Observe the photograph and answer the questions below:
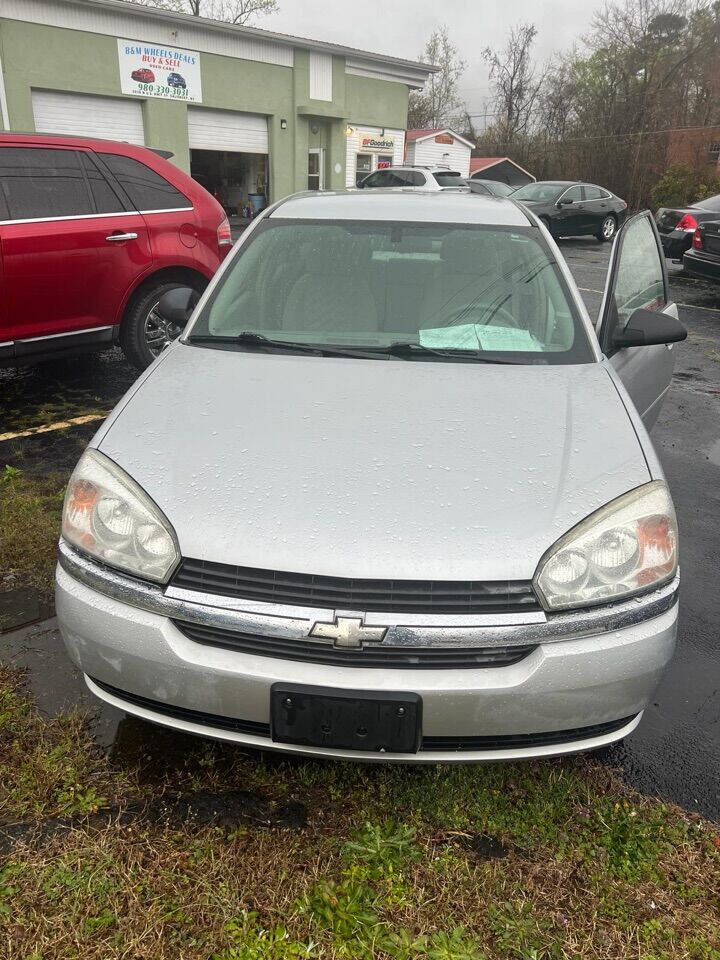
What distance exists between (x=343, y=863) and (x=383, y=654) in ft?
1.96

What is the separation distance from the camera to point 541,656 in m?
1.71

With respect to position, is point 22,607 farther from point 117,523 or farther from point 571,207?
point 571,207

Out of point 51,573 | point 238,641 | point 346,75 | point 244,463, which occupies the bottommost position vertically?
point 51,573

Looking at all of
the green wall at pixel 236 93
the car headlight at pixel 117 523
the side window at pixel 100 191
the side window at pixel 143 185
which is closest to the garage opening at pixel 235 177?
the green wall at pixel 236 93

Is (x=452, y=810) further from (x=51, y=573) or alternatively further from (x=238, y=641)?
(x=51, y=573)

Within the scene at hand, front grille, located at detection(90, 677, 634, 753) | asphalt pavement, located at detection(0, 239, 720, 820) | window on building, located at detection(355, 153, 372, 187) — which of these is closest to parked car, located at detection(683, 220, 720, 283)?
asphalt pavement, located at detection(0, 239, 720, 820)

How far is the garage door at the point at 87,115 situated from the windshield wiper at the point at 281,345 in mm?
16884

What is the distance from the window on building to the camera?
25138 mm

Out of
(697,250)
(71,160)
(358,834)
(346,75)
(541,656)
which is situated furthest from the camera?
(346,75)

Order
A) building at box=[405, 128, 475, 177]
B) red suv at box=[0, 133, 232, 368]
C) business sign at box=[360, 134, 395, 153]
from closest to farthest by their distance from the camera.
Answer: red suv at box=[0, 133, 232, 368] → business sign at box=[360, 134, 395, 153] → building at box=[405, 128, 475, 177]

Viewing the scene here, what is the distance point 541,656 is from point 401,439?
734 millimetres

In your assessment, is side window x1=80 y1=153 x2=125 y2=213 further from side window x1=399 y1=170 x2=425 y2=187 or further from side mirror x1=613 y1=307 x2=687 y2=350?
side window x1=399 y1=170 x2=425 y2=187

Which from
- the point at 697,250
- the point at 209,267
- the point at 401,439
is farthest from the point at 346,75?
the point at 401,439

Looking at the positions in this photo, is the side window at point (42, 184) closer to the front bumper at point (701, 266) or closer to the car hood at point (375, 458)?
the car hood at point (375, 458)
